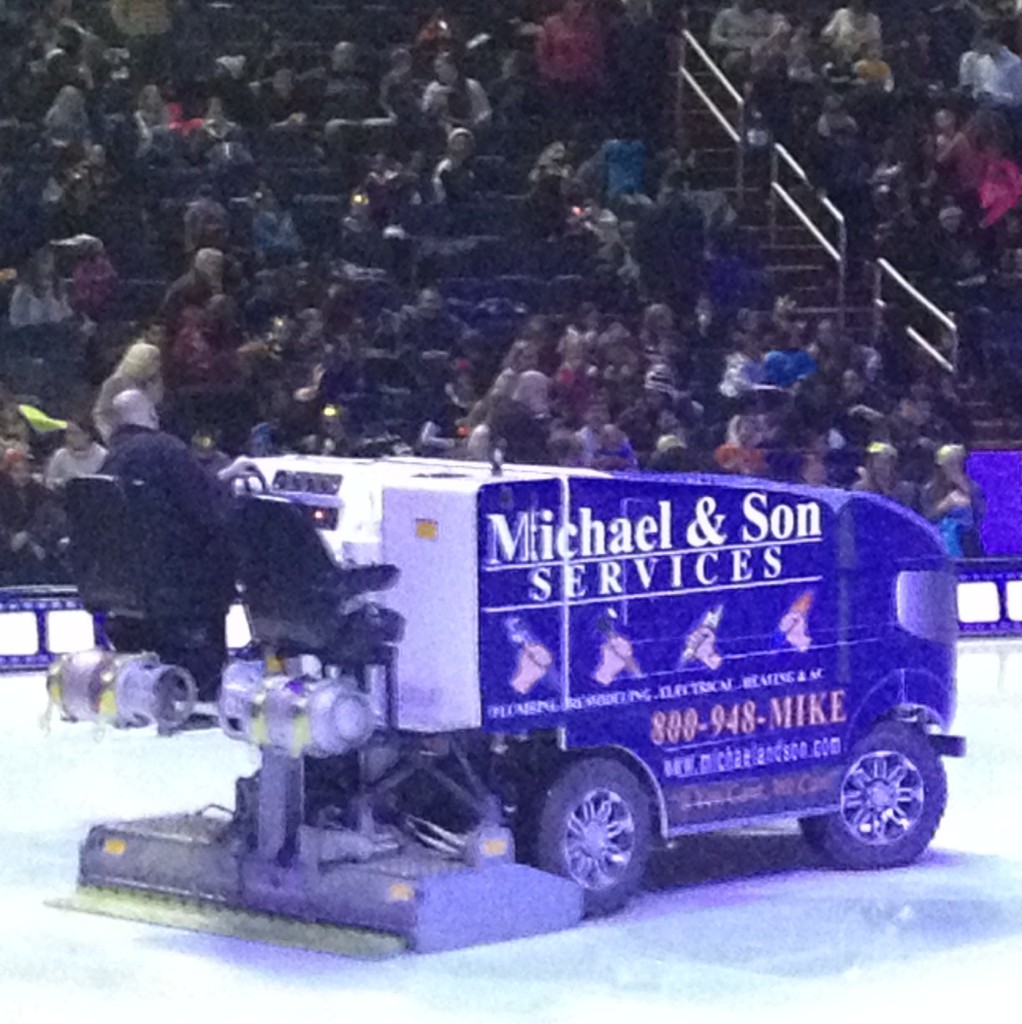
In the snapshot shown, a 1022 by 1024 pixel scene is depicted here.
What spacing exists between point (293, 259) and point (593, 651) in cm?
1062

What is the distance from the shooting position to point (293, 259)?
19938mm

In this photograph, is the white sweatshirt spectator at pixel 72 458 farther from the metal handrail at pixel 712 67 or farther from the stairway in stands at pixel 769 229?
the metal handrail at pixel 712 67

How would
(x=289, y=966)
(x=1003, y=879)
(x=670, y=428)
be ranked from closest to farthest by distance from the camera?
(x=289, y=966), (x=1003, y=879), (x=670, y=428)

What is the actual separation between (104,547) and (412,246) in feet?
34.5

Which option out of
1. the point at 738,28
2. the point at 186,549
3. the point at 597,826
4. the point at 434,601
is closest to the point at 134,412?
the point at 186,549

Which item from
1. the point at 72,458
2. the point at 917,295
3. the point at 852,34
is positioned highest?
the point at 852,34

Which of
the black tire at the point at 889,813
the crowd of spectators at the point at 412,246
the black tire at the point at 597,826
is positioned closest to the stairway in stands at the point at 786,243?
the crowd of spectators at the point at 412,246

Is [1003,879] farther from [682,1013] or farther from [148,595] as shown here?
[148,595]

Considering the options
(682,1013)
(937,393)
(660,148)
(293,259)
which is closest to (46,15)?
(293,259)

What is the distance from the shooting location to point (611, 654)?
387 inches

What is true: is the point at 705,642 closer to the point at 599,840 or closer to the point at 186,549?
the point at 599,840

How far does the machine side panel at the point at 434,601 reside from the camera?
30.8ft

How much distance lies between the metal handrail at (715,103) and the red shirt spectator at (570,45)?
1.07 m

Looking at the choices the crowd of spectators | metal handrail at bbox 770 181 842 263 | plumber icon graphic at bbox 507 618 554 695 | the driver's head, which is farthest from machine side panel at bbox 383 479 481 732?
metal handrail at bbox 770 181 842 263
